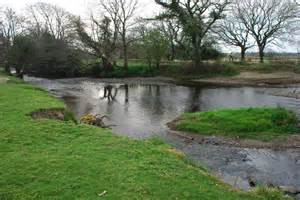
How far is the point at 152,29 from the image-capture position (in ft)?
207

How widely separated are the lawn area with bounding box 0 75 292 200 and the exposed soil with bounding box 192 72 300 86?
129ft

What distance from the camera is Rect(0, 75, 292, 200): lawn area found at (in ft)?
28.5

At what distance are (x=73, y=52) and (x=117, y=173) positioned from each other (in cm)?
5792

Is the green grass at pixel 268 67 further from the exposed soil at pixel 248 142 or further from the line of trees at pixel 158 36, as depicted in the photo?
the exposed soil at pixel 248 142

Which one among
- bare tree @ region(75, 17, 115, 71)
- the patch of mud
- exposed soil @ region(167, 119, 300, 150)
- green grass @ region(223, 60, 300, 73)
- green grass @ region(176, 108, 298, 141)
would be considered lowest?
exposed soil @ region(167, 119, 300, 150)

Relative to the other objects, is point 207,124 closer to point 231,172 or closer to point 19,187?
point 231,172

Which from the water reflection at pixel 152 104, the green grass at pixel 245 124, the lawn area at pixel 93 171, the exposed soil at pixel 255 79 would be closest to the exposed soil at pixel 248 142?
the green grass at pixel 245 124

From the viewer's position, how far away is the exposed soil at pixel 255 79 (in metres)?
50.7

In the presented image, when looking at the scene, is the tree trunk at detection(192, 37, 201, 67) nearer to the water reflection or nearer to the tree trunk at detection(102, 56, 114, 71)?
the tree trunk at detection(102, 56, 114, 71)

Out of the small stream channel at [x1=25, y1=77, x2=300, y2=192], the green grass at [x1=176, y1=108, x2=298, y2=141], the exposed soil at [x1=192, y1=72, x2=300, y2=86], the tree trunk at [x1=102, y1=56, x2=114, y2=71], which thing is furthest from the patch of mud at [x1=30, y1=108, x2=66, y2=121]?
the tree trunk at [x1=102, y1=56, x2=114, y2=71]

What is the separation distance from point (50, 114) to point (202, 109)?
13.8 meters

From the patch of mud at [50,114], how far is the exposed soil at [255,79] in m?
33.5

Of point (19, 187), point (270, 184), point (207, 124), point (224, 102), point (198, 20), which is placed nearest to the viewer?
point (19, 187)

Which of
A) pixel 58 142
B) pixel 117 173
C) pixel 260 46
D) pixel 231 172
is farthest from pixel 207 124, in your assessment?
pixel 260 46
